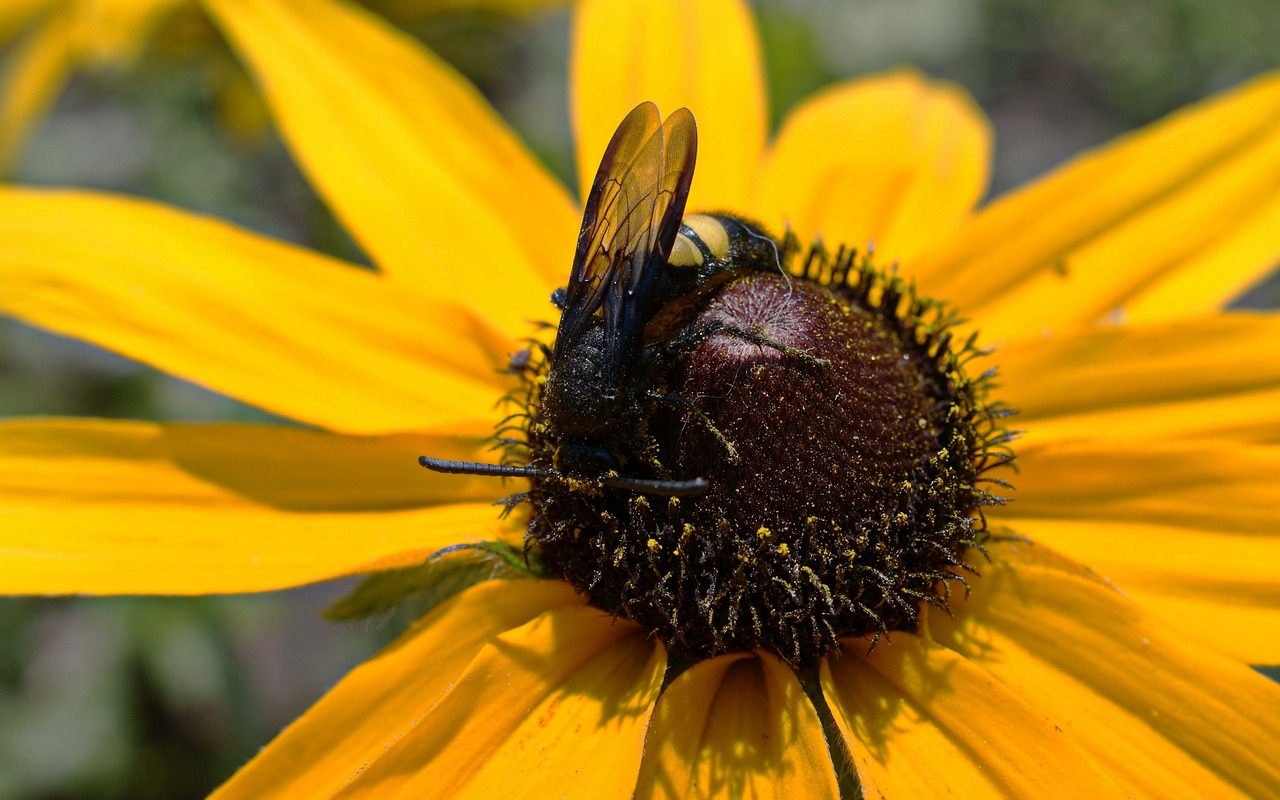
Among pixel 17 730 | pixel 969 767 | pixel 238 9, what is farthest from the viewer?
pixel 17 730

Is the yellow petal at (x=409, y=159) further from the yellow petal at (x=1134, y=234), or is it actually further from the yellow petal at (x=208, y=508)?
the yellow petal at (x=1134, y=234)

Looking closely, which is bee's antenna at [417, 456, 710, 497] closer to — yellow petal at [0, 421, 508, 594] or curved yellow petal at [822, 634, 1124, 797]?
yellow petal at [0, 421, 508, 594]

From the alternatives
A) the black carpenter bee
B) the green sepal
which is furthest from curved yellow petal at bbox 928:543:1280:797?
the green sepal

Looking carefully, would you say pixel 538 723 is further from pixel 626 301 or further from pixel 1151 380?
pixel 1151 380

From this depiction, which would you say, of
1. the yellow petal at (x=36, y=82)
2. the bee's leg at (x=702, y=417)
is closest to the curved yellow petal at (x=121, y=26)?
the yellow petal at (x=36, y=82)

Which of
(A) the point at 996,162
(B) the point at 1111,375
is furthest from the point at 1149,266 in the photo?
(A) the point at 996,162

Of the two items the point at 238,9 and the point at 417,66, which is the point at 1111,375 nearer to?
the point at 417,66
